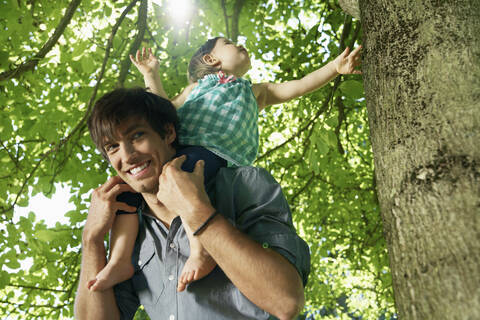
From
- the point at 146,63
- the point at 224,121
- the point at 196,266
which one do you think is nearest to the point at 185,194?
the point at 196,266

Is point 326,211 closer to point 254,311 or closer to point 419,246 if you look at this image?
point 254,311

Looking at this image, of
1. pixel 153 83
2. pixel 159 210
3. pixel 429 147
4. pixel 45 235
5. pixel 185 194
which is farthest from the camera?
pixel 45 235

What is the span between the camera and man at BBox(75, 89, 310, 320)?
1422mm

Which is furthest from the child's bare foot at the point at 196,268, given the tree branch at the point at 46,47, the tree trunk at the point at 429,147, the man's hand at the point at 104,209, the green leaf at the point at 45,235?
the tree branch at the point at 46,47

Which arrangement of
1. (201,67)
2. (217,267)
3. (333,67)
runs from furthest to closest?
(201,67), (333,67), (217,267)

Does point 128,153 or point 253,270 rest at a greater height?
point 128,153

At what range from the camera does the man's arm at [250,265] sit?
1.40 metres

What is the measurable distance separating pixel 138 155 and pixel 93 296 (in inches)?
27.9

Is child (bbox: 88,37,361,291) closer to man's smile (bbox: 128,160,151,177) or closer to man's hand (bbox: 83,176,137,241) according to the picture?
man's hand (bbox: 83,176,137,241)

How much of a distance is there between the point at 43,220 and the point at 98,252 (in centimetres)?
226

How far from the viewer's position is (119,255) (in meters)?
1.92

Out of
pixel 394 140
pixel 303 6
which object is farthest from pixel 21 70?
pixel 303 6

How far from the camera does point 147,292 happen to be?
193cm

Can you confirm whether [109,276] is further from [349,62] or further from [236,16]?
[236,16]
